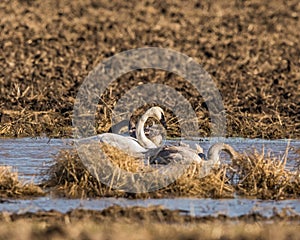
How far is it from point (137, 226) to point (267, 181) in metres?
3.04

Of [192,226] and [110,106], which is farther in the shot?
[110,106]

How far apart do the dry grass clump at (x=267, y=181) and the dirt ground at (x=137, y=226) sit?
1596 mm

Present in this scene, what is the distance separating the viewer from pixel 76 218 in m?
9.84

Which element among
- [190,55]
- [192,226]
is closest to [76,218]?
[192,226]

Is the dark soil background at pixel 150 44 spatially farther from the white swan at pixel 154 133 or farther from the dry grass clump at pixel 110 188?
the dry grass clump at pixel 110 188

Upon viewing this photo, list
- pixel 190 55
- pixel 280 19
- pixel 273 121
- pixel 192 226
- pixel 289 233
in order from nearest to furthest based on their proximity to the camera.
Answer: pixel 289 233, pixel 192 226, pixel 273 121, pixel 190 55, pixel 280 19

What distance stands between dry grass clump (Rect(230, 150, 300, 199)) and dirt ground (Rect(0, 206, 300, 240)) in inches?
62.9

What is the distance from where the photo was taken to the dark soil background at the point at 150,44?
17.5m

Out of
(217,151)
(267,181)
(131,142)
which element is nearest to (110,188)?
(267,181)

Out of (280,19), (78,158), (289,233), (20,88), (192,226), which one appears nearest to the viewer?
(289,233)

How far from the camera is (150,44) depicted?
23766mm

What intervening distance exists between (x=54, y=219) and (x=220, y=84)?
34.5 ft

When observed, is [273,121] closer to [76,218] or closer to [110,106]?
[110,106]

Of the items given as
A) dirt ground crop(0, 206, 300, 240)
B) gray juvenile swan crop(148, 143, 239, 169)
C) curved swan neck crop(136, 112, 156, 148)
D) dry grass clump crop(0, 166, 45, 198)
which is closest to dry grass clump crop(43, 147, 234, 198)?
dry grass clump crop(0, 166, 45, 198)
